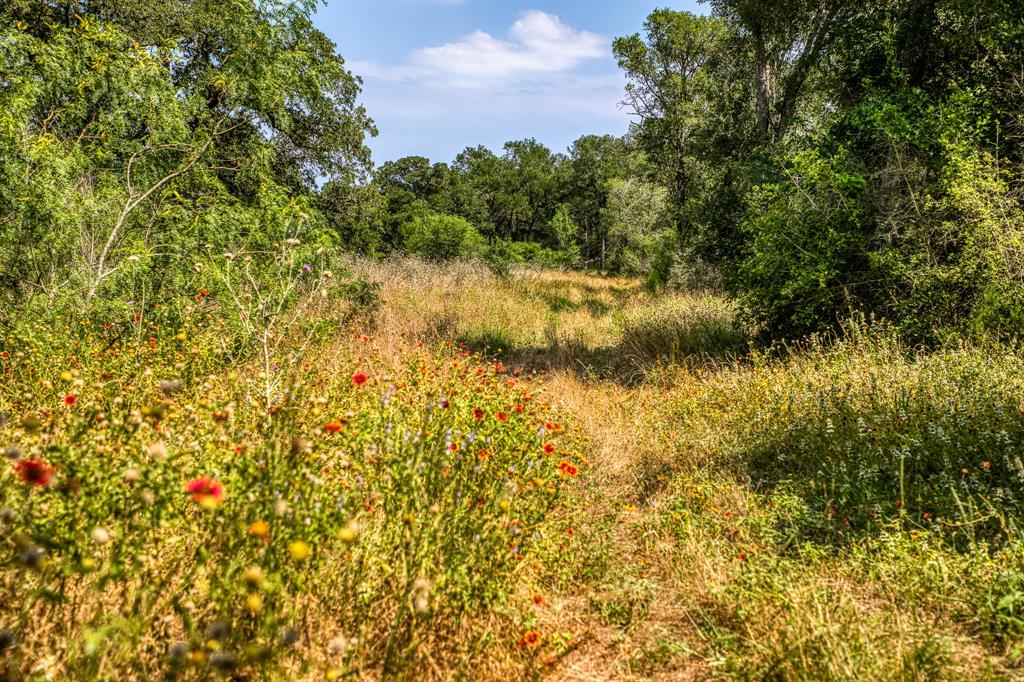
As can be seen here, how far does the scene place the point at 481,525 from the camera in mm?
2543

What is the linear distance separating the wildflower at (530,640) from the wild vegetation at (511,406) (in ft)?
0.08

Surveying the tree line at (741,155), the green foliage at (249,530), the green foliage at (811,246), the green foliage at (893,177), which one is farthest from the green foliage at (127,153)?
the green foliage at (893,177)

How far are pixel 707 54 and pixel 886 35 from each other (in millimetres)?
12650

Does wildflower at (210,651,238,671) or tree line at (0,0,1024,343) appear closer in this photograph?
wildflower at (210,651,238,671)

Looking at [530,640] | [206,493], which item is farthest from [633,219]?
[206,493]

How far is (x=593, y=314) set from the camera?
14578 mm

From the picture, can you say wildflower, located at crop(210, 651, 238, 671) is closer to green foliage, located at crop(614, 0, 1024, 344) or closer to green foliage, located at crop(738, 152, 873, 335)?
green foliage, located at crop(614, 0, 1024, 344)

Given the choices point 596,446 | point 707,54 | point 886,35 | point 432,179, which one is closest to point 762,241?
point 886,35

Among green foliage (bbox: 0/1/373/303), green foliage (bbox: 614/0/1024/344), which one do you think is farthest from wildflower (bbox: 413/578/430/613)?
green foliage (bbox: 614/0/1024/344)

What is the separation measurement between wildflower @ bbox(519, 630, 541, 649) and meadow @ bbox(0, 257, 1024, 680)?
0.02 metres

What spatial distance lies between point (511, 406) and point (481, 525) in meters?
1.94

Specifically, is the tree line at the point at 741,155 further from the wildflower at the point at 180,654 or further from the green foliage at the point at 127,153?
the wildflower at the point at 180,654

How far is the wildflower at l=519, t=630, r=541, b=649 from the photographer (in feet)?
7.53

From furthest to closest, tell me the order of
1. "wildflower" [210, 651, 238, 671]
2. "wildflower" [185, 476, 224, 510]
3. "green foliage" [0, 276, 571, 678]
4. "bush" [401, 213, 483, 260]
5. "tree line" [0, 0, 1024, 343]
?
"bush" [401, 213, 483, 260]
"tree line" [0, 0, 1024, 343]
"green foliage" [0, 276, 571, 678]
"wildflower" [185, 476, 224, 510]
"wildflower" [210, 651, 238, 671]
